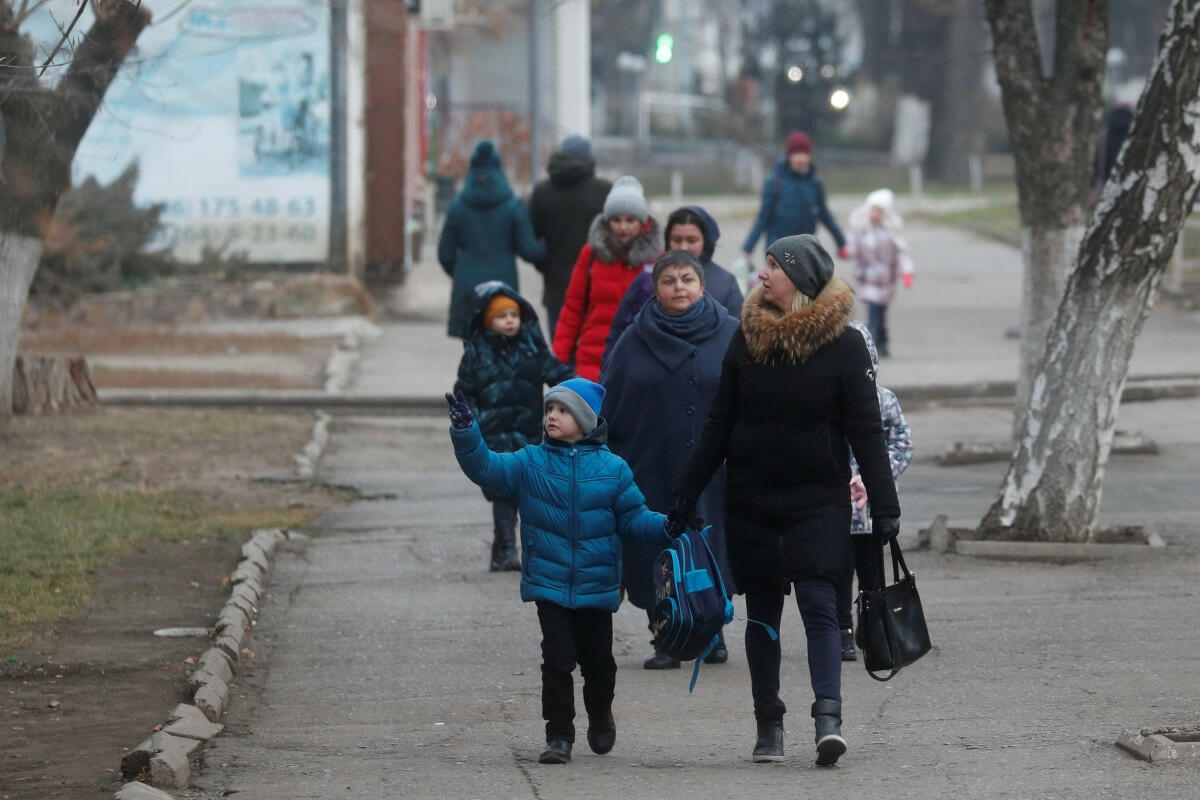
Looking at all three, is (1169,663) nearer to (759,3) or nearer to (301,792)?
(301,792)

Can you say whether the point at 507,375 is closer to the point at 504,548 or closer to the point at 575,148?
the point at 504,548

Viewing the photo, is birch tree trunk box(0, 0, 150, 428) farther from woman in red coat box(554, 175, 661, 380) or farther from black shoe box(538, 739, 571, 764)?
black shoe box(538, 739, 571, 764)

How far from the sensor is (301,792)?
18.7 ft

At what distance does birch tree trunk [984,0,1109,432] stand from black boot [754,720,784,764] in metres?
6.25

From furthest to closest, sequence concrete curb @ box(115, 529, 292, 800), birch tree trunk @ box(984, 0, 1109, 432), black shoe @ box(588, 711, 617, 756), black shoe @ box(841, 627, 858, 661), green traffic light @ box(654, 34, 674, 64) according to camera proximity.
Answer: green traffic light @ box(654, 34, 674, 64) → birch tree trunk @ box(984, 0, 1109, 432) → black shoe @ box(841, 627, 858, 661) → black shoe @ box(588, 711, 617, 756) → concrete curb @ box(115, 529, 292, 800)

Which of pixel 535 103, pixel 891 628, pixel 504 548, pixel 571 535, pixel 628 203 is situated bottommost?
pixel 504 548

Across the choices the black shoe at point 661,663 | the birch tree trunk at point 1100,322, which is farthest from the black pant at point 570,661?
the birch tree trunk at point 1100,322

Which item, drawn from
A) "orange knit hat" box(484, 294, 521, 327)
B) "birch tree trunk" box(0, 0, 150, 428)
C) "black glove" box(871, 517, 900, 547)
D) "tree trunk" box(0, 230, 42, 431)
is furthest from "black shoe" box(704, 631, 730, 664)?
"tree trunk" box(0, 230, 42, 431)

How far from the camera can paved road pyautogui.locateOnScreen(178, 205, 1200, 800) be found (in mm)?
5785

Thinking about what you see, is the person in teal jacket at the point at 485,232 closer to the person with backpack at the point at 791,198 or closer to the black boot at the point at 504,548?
the black boot at the point at 504,548

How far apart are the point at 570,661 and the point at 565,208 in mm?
6798

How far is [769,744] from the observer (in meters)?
5.96

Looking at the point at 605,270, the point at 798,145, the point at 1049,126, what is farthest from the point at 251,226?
the point at 605,270

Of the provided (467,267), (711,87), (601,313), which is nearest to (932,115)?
(711,87)
